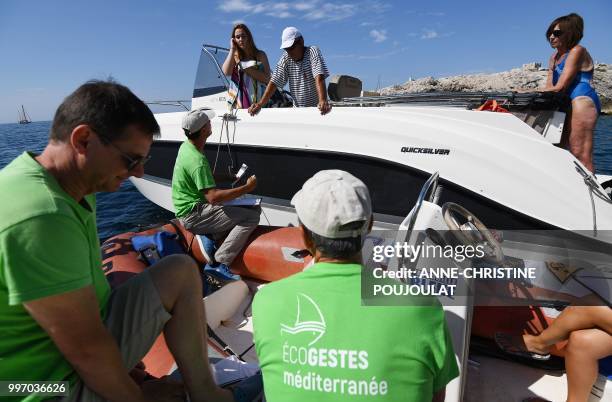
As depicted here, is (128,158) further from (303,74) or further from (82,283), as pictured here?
(303,74)

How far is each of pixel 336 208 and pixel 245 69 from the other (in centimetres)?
376

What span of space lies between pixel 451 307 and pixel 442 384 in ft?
2.14

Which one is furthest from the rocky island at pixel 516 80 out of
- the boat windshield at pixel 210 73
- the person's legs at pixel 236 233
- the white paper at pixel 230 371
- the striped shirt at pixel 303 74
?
the white paper at pixel 230 371

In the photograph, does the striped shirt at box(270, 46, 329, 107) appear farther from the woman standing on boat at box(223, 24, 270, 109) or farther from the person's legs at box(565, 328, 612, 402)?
the person's legs at box(565, 328, 612, 402)

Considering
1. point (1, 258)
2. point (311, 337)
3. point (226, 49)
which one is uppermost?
point (226, 49)

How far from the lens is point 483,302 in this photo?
2.28m

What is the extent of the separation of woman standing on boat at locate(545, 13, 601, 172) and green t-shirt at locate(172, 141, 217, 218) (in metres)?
3.24

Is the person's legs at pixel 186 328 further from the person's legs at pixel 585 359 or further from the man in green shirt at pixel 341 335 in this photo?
the person's legs at pixel 585 359

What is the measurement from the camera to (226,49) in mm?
5812

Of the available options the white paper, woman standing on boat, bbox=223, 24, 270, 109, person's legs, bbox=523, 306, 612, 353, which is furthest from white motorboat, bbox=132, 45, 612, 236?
the white paper

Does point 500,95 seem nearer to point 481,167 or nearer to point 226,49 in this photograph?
point 481,167

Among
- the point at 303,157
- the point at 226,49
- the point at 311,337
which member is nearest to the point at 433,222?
the point at 311,337

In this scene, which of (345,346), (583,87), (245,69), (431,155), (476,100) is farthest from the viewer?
(245,69)

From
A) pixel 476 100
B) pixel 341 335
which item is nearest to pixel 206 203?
pixel 341 335
